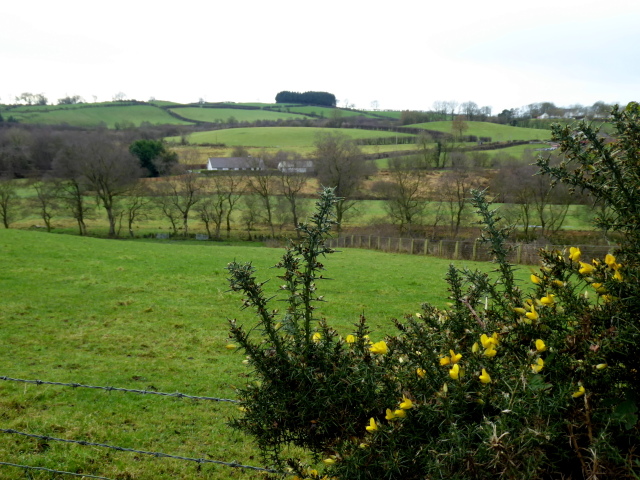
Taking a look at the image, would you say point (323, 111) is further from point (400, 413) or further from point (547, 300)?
point (400, 413)

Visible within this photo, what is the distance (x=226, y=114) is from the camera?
134 metres

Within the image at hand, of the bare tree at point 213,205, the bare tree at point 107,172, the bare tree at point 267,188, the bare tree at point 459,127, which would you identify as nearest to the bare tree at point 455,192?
the bare tree at point 267,188

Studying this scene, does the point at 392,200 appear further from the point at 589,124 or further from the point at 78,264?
the point at 589,124

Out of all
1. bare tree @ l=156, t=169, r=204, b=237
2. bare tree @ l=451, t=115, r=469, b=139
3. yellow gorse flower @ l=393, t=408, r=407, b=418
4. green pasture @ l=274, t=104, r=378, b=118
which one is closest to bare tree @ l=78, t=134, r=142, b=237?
bare tree @ l=156, t=169, r=204, b=237

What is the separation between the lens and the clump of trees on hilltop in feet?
493

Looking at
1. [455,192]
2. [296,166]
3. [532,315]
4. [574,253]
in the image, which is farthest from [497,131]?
[532,315]

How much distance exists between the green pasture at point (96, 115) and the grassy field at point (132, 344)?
9896cm

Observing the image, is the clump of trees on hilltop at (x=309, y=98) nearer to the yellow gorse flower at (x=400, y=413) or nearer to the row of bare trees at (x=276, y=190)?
the row of bare trees at (x=276, y=190)

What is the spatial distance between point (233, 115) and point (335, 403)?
448 ft

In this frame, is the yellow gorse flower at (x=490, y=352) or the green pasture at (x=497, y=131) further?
the green pasture at (x=497, y=131)

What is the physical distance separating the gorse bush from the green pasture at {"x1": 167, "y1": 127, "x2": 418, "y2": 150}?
8608cm

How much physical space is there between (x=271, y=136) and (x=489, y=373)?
3979 inches

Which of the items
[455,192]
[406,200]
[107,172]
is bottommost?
[406,200]

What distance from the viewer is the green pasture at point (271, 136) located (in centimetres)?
9162
